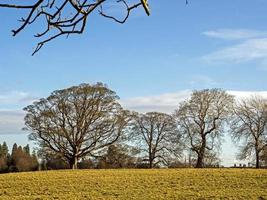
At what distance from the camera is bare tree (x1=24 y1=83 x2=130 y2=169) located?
160 ft

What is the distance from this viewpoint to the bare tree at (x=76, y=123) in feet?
160

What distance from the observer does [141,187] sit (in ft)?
80.1

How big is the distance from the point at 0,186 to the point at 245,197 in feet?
44.9

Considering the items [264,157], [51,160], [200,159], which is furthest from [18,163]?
[264,157]

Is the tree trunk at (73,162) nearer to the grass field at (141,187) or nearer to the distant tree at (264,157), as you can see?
the distant tree at (264,157)

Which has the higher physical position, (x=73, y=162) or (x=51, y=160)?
(x=51, y=160)

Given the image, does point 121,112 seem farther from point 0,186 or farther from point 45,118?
point 0,186

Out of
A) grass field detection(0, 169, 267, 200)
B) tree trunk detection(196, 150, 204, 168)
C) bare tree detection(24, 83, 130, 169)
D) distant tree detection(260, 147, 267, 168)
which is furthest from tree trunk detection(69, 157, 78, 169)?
grass field detection(0, 169, 267, 200)

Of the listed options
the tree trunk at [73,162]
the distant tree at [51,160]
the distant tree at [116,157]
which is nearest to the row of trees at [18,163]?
the distant tree at [51,160]

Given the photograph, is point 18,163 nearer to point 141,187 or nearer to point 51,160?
point 51,160

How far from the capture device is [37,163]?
192 feet

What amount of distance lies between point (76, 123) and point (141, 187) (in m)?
25.7

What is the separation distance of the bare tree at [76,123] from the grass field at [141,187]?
18.3m

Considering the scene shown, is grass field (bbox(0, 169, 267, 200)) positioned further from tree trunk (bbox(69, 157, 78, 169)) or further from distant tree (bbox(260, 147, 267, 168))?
distant tree (bbox(260, 147, 267, 168))
